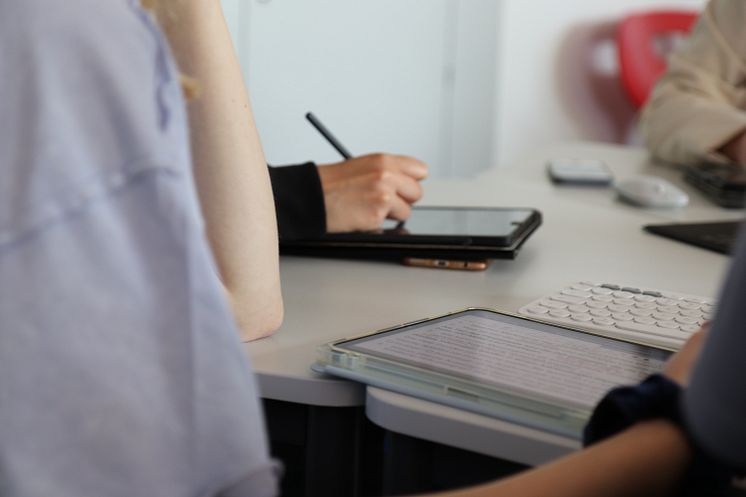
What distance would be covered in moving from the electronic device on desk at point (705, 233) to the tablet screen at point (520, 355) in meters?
0.48

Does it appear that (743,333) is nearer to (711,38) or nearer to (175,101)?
(175,101)

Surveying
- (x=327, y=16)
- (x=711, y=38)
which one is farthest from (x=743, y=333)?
(x=327, y=16)

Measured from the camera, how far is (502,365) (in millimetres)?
611

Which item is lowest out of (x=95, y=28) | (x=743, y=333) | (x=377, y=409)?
(x=377, y=409)

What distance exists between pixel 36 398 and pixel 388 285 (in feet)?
1.71

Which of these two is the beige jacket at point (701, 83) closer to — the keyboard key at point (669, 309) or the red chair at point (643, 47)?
the keyboard key at point (669, 309)

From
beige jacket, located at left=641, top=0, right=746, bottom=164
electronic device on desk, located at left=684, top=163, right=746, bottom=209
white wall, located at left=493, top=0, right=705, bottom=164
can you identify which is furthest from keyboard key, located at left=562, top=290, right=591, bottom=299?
white wall, located at left=493, top=0, right=705, bottom=164

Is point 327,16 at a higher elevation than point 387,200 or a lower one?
higher

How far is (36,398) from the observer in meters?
0.40

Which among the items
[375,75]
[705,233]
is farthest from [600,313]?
[375,75]

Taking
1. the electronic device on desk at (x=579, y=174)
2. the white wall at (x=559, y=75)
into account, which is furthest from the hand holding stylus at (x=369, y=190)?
the white wall at (x=559, y=75)

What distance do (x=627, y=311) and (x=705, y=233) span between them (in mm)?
409

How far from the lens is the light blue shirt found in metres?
0.38

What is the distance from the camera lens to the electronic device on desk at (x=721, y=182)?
1375 millimetres
